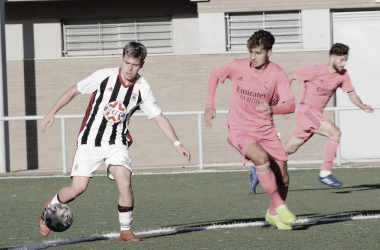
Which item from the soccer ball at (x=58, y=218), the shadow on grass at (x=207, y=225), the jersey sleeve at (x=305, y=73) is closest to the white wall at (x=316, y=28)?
the jersey sleeve at (x=305, y=73)

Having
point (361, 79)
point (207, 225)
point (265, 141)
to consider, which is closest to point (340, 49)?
point (265, 141)

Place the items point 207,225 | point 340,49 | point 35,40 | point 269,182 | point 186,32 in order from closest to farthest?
point 269,182
point 207,225
point 340,49
point 186,32
point 35,40

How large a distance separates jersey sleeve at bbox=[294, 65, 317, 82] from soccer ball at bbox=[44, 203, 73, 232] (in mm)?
4265

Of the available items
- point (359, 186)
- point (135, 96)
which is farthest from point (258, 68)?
point (359, 186)

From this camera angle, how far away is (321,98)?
8930mm

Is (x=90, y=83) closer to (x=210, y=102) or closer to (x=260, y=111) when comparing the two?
(x=210, y=102)

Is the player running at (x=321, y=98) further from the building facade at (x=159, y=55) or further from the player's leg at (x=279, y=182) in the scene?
the building facade at (x=159, y=55)

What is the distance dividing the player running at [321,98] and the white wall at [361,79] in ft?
19.8

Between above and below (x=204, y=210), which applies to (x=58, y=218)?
above

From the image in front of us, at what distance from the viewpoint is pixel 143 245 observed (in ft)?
17.6

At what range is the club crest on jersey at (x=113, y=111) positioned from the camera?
5.64 m

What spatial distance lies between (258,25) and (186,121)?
278 centimetres

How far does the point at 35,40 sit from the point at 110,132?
Result: 10.2m

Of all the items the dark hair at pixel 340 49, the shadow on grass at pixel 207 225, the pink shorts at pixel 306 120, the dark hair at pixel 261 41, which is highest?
the dark hair at pixel 340 49
